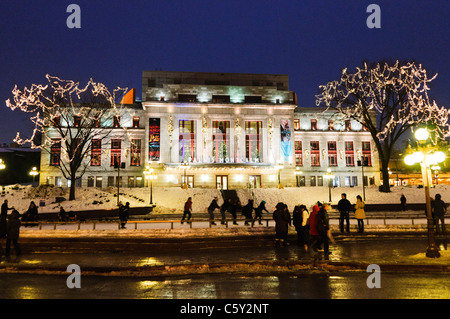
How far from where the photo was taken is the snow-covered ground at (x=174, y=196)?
30625 millimetres

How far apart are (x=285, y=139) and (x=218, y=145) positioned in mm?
11055

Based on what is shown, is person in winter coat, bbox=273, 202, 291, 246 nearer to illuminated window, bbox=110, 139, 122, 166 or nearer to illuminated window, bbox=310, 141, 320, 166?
illuminated window, bbox=110, 139, 122, 166

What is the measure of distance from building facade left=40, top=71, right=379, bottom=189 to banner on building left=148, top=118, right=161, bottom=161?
0.15m

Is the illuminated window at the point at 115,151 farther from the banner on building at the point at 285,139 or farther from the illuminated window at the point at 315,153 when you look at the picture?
the illuminated window at the point at 315,153

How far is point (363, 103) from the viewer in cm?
3666

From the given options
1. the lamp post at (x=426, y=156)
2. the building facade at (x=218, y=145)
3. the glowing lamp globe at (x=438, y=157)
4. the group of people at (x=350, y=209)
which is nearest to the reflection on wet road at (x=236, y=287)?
the lamp post at (x=426, y=156)

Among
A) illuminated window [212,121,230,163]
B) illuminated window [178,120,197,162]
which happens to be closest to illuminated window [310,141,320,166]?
illuminated window [212,121,230,163]

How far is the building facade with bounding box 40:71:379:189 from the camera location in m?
48.2

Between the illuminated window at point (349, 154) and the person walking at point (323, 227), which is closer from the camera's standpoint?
the person walking at point (323, 227)

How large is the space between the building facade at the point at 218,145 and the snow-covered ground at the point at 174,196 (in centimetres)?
949

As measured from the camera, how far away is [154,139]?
48219 millimetres

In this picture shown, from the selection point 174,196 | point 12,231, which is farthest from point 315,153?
point 12,231

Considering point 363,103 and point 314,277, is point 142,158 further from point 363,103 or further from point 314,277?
point 314,277
